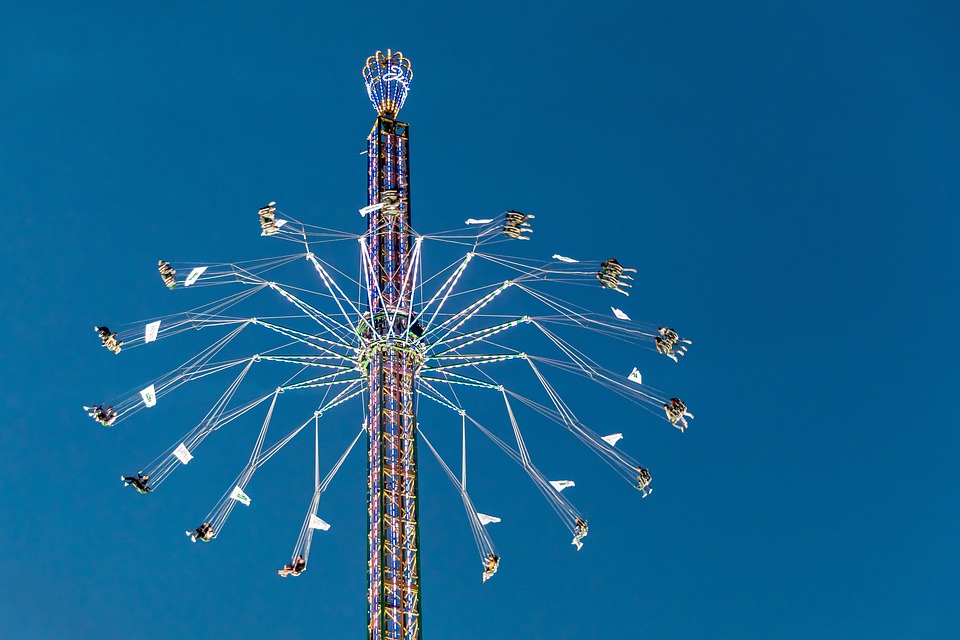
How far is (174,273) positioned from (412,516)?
59.9ft

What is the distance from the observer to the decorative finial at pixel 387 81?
6988 centimetres

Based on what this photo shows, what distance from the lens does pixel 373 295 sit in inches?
2410

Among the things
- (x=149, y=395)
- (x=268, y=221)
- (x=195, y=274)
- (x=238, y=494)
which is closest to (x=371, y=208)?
(x=268, y=221)

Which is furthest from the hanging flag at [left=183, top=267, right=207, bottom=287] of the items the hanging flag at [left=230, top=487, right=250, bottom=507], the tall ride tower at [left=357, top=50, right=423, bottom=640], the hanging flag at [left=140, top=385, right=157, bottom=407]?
the hanging flag at [left=230, top=487, right=250, bottom=507]

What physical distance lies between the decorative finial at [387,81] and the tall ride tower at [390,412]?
5.09m

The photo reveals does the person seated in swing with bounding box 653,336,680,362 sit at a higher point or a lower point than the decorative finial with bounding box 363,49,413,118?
lower

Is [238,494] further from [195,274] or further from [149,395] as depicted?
[195,274]

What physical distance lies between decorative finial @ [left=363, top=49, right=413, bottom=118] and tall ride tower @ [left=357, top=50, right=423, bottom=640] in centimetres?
509

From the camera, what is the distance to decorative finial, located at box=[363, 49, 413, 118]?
69875 mm

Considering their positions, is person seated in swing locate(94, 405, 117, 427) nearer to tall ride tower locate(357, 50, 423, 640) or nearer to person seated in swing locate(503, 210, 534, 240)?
tall ride tower locate(357, 50, 423, 640)

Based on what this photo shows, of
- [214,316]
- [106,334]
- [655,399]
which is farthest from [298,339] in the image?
[655,399]

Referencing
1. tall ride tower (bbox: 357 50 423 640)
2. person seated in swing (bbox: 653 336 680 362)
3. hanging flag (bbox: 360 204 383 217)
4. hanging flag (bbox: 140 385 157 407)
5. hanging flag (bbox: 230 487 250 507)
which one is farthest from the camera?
person seated in swing (bbox: 653 336 680 362)

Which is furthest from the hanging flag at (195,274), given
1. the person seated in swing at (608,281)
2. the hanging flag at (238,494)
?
the person seated in swing at (608,281)

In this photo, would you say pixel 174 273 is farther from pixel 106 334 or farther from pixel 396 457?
pixel 396 457
